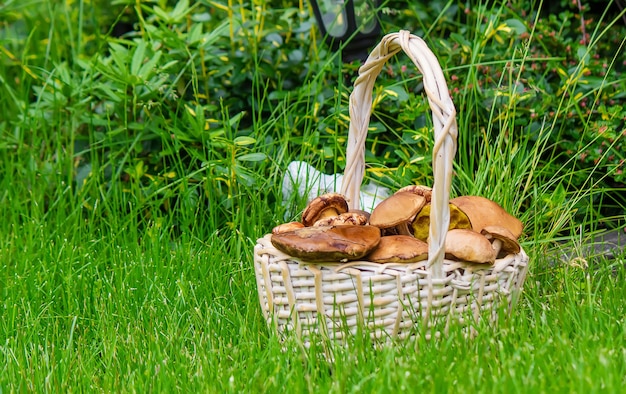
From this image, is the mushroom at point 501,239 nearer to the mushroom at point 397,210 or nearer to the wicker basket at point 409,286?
the wicker basket at point 409,286

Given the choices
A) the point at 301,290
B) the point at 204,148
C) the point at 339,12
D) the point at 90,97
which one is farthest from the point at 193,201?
the point at 301,290

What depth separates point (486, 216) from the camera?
199 cm

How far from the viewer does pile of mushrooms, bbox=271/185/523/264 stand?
1.74 meters

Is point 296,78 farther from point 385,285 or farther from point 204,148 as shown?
point 385,285

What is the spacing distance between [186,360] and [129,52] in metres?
1.46

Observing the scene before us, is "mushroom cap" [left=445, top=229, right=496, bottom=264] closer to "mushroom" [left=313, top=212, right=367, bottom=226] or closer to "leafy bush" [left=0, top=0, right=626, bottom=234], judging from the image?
"mushroom" [left=313, top=212, right=367, bottom=226]

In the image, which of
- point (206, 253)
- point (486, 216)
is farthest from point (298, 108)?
point (486, 216)

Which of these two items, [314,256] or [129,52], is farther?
[129,52]

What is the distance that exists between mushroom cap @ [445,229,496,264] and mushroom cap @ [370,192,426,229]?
0.47 ft

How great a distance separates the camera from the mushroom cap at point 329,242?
1.73 meters

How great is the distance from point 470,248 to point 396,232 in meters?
0.28

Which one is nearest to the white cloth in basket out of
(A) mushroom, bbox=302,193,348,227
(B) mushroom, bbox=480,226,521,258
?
(A) mushroom, bbox=302,193,348,227

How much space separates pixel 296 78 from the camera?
324 centimetres

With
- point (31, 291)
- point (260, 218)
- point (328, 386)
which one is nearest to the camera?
point (328, 386)
